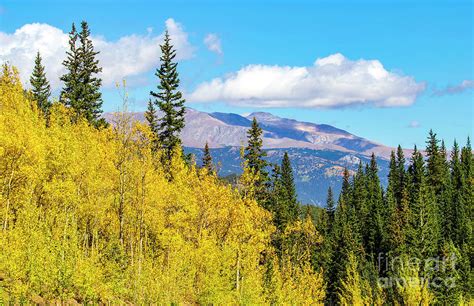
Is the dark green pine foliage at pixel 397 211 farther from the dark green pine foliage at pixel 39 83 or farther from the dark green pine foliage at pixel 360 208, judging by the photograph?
the dark green pine foliage at pixel 39 83

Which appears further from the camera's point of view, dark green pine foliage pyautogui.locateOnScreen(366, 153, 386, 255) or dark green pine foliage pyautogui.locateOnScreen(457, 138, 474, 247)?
dark green pine foliage pyautogui.locateOnScreen(366, 153, 386, 255)

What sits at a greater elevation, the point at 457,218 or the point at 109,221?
the point at 109,221

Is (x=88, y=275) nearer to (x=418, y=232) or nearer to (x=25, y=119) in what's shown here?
(x=25, y=119)

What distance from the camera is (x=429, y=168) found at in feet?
404

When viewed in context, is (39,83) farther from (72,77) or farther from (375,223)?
(375,223)

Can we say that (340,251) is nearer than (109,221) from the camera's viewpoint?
No

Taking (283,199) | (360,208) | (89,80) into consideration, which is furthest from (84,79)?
(360,208)

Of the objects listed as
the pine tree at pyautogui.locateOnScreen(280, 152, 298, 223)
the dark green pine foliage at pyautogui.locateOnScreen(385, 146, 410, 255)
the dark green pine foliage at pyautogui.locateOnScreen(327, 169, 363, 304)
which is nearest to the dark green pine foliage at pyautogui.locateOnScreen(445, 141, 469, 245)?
the dark green pine foliage at pyautogui.locateOnScreen(385, 146, 410, 255)

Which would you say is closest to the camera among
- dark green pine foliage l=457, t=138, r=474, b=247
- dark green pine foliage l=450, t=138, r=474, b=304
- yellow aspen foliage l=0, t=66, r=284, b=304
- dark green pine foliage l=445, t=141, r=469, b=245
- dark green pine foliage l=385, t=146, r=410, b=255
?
yellow aspen foliage l=0, t=66, r=284, b=304

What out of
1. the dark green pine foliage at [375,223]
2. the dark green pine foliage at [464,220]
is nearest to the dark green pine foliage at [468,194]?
the dark green pine foliage at [464,220]

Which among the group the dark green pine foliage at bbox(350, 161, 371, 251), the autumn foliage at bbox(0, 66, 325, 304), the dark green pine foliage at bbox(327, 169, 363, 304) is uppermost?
the autumn foliage at bbox(0, 66, 325, 304)

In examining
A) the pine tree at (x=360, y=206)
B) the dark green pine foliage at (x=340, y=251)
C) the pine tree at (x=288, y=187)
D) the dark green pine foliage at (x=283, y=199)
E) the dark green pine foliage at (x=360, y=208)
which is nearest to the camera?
the dark green pine foliage at (x=283, y=199)

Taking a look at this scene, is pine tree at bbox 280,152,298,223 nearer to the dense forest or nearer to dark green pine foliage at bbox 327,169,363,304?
dark green pine foliage at bbox 327,169,363,304

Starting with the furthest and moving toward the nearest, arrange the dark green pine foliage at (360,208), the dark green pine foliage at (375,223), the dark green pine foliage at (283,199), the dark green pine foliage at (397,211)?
the dark green pine foliage at (360,208) → the dark green pine foliage at (375,223) → the dark green pine foliage at (397,211) → the dark green pine foliage at (283,199)
